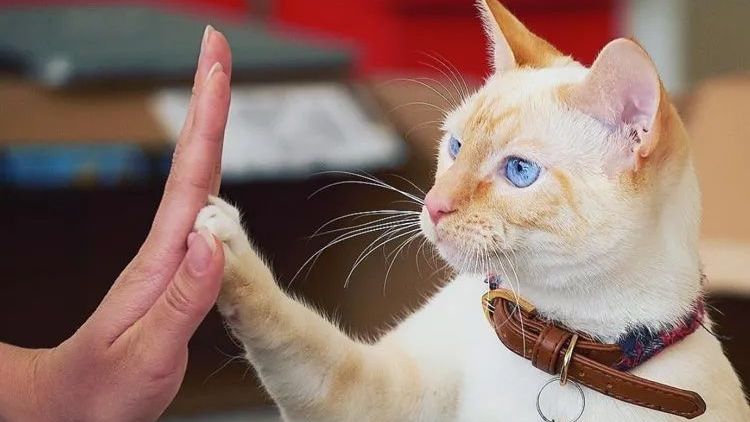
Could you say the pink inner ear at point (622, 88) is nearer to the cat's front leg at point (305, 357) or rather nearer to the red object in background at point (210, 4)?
the cat's front leg at point (305, 357)

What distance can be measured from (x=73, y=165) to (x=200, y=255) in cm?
127

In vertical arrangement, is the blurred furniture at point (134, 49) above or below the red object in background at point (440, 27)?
above

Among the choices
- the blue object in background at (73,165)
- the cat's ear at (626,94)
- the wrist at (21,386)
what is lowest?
the blue object in background at (73,165)

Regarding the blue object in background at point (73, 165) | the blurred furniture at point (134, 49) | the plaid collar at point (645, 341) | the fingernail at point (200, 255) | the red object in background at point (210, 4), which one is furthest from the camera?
the red object in background at point (210, 4)

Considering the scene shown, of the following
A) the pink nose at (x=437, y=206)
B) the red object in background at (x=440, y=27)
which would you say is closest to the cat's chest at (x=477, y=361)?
the pink nose at (x=437, y=206)

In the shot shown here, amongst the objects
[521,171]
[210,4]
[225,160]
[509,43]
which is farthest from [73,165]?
[210,4]

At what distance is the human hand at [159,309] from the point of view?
2.80 ft

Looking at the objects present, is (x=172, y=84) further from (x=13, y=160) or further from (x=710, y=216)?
(x=710, y=216)

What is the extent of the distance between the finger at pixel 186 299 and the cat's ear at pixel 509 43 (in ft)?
1.21

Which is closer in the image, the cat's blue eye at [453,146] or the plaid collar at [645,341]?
the plaid collar at [645,341]

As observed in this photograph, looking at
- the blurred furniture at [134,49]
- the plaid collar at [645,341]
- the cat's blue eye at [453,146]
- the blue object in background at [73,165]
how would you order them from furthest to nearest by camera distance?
the blurred furniture at [134,49], the blue object in background at [73,165], the cat's blue eye at [453,146], the plaid collar at [645,341]

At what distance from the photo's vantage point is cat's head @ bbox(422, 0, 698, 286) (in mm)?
896

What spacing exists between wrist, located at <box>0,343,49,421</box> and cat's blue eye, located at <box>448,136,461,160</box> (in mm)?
410

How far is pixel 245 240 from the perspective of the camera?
2.98ft
